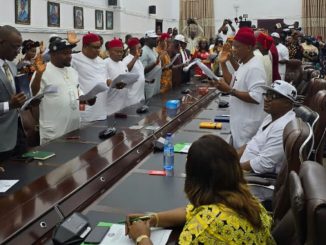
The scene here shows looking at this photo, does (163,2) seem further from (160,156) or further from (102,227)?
(102,227)

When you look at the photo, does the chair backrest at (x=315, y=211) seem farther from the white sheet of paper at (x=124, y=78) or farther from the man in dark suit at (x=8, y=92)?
the white sheet of paper at (x=124, y=78)

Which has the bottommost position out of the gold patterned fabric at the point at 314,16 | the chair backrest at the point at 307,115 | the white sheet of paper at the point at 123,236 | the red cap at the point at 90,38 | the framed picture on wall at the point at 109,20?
the white sheet of paper at the point at 123,236

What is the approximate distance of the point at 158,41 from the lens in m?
6.03

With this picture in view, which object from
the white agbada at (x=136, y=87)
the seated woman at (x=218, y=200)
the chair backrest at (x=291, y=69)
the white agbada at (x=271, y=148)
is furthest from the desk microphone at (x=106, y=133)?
the chair backrest at (x=291, y=69)

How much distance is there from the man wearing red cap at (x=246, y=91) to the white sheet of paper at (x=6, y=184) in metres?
1.71

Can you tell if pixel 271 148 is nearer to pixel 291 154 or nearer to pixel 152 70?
pixel 291 154

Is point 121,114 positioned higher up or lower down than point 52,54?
lower down

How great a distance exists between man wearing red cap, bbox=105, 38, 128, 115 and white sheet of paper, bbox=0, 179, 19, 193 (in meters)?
2.36

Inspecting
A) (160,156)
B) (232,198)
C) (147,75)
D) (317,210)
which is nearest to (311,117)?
(160,156)

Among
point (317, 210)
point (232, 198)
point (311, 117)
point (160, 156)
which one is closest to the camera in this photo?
point (317, 210)

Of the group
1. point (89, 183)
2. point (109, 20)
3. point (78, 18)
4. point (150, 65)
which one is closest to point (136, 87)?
point (150, 65)

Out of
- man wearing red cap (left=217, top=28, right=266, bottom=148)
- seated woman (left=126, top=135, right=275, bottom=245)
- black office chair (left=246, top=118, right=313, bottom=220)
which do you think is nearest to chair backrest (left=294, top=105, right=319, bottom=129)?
black office chair (left=246, top=118, right=313, bottom=220)

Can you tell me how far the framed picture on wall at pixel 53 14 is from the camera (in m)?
A: 7.23

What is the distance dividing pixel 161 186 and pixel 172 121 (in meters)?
1.49
